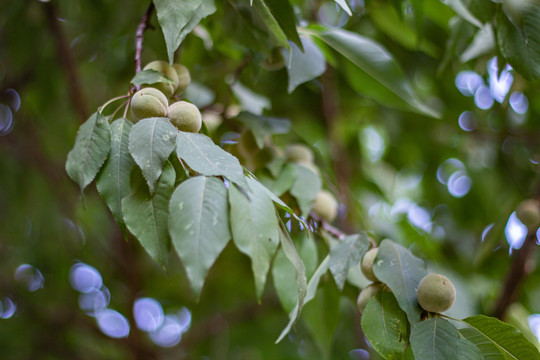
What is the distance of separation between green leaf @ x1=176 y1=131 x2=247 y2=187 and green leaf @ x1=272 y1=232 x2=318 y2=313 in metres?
0.31

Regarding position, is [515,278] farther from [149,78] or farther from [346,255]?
[149,78]

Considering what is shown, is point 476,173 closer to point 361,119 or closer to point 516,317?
point 361,119

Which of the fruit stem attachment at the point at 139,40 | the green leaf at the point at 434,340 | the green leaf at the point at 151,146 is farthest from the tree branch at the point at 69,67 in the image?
the green leaf at the point at 434,340

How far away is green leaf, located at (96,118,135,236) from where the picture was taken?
59 centimetres

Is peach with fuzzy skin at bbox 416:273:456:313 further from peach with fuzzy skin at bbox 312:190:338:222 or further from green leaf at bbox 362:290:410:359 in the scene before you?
peach with fuzzy skin at bbox 312:190:338:222

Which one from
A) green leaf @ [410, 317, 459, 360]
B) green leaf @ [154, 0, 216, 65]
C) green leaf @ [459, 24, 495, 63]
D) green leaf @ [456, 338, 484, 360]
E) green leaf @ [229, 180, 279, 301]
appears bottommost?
green leaf @ [456, 338, 484, 360]

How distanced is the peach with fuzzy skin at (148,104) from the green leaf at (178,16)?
0.21 feet

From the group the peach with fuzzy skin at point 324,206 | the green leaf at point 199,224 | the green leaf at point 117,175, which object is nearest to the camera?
the green leaf at point 199,224

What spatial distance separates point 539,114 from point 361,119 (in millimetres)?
542

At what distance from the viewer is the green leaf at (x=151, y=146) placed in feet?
1.83

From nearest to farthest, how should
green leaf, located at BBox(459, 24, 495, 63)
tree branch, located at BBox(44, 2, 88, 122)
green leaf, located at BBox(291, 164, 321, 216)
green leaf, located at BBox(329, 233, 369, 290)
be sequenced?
green leaf, located at BBox(329, 233, 369, 290)
green leaf, located at BBox(291, 164, 321, 216)
green leaf, located at BBox(459, 24, 495, 63)
tree branch, located at BBox(44, 2, 88, 122)

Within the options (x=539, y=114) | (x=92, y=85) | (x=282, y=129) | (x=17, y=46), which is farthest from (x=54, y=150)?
(x=539, y=114)

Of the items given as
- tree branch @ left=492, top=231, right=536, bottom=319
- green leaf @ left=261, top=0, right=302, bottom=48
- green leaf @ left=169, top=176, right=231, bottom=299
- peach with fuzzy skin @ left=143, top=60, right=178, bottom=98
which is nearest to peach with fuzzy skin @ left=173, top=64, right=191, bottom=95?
peach with fuzzy skin @ left=143, top=60, right=178, bottom=98

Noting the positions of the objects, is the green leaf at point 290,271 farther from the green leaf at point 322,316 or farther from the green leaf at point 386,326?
the green leaf at point 386,326
